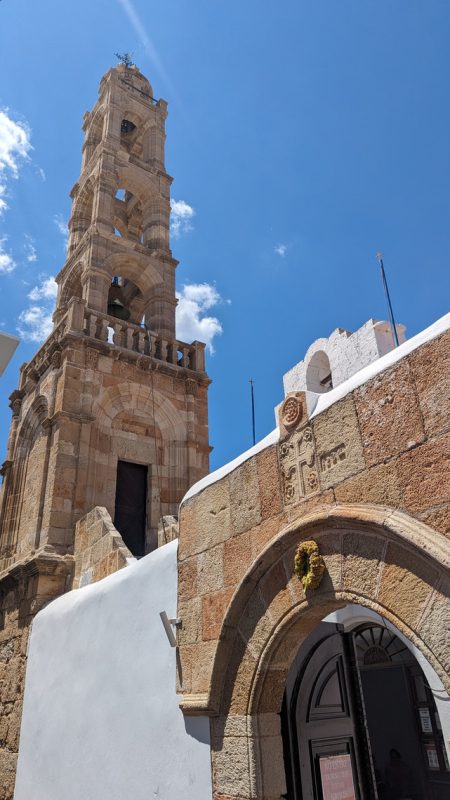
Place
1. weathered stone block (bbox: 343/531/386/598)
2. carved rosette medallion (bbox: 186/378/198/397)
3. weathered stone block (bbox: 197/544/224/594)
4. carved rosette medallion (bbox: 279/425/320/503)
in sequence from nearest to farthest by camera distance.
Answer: weathered stone block (bbox: 343/531/386/598) → carved rosette medallion (bbox: 279/425/320/503) → weathered stone block (bbox: 197/544/224/594) → carved rosette medallion (bbox: 186/378/198/397)

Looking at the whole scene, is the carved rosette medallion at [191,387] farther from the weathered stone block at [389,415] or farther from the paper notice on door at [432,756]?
the weathered stone block at [389,415]

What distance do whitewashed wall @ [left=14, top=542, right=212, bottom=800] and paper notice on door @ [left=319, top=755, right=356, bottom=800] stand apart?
105 centimetres

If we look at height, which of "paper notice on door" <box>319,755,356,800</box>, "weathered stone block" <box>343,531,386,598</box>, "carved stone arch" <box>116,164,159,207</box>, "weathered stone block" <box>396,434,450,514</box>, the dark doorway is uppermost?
"carved stone arch" <box>116,164,159,207</box>

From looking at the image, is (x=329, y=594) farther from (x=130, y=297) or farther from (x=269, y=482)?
(x=130, y=297)

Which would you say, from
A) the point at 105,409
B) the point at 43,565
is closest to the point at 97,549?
the point at 43,565

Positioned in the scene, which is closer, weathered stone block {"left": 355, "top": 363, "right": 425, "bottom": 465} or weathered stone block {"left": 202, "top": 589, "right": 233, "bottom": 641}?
weathered stone block {"left": 355, "top": 363, "right": 425, "bottom": 465}

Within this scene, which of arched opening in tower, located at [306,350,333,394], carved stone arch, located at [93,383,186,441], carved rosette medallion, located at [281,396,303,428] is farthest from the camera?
carved stone arch, located at [93,383,186,441]

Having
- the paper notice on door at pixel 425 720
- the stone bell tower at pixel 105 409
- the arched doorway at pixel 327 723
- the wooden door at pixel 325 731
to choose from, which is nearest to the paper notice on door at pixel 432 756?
the paper notice on door at pixel 425 720

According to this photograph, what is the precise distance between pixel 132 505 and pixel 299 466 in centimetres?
649

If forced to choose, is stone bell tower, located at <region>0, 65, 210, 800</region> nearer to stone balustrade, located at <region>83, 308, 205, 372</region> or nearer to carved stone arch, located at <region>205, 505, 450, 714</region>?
stone balustrade, located at <region>83, 308, 205, 372</region>

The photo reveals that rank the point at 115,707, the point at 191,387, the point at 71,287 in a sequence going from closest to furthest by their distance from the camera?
the point at 115,707, the point at 191,387, the point at 71,287

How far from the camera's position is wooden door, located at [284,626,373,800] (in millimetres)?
4129

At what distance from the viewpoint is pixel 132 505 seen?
31.4 ft

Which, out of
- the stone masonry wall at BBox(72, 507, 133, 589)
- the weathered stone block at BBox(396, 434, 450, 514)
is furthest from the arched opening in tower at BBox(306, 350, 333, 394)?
the weathered stone block at BBox(396, 434, 450, 514)
